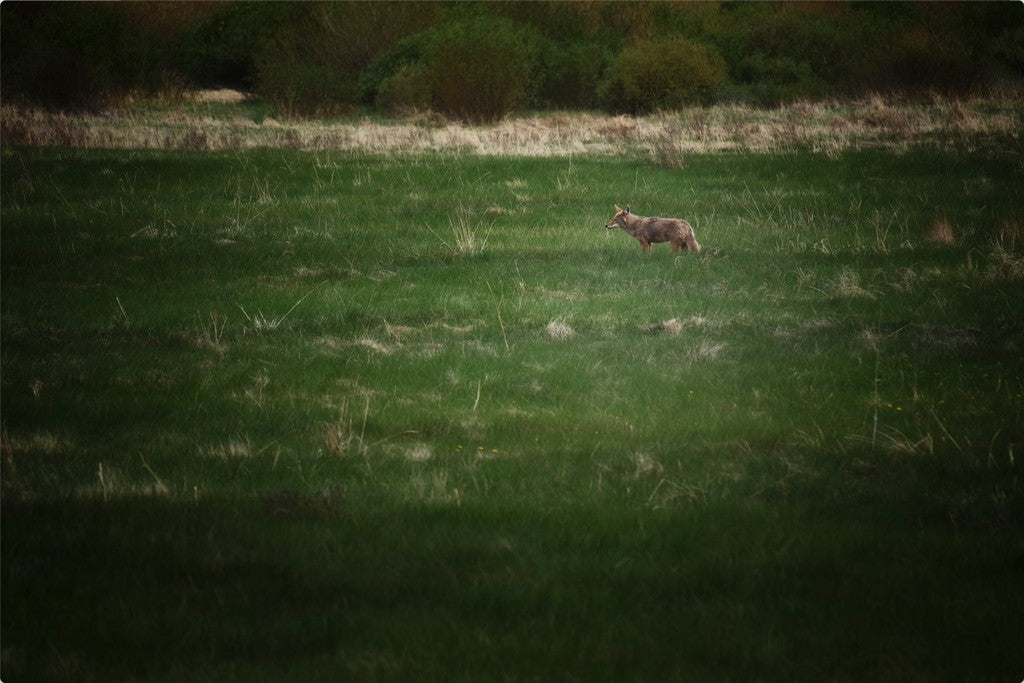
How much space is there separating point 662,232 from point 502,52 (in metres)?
22.9

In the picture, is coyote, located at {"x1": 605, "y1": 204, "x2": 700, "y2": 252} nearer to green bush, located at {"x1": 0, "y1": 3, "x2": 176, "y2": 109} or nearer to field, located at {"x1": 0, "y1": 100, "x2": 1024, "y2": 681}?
field, located at {"x1": 0, "y1": 100, "x2": 1024, "y2": 681}

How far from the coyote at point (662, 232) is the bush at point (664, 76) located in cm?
3605

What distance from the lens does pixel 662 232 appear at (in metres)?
15.7

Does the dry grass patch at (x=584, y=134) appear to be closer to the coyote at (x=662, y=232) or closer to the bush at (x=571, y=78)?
the coyote at (x=662, y=232)

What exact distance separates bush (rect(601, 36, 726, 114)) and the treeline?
0.24 ft

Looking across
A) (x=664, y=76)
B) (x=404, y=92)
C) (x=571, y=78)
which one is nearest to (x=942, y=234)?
(x=404, y=92)

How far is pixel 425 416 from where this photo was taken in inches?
357

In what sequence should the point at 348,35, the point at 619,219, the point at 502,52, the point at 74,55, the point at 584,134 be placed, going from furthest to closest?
the point at 348,35 → the point at 74,55 → the point at 502,52 → the point at 584,134 → the point at 619,219

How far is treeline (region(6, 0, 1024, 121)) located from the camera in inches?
1523

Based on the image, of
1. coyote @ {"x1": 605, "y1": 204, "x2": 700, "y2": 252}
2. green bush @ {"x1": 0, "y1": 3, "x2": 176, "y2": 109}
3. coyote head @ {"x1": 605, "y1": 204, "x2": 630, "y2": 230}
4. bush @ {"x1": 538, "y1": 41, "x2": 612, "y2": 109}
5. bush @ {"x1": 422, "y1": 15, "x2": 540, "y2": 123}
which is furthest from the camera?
bush @ {"x1": 538, "y1": 41, "x2": 612, "y2": 109}

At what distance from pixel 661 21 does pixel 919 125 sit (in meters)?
45.9

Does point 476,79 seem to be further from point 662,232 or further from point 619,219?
point 662,232

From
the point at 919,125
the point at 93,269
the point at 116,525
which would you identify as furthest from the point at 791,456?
the point at 919,125

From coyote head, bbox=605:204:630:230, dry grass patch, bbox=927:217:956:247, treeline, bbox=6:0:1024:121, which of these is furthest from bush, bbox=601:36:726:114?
coyote head, bbox=605:204:630:230
